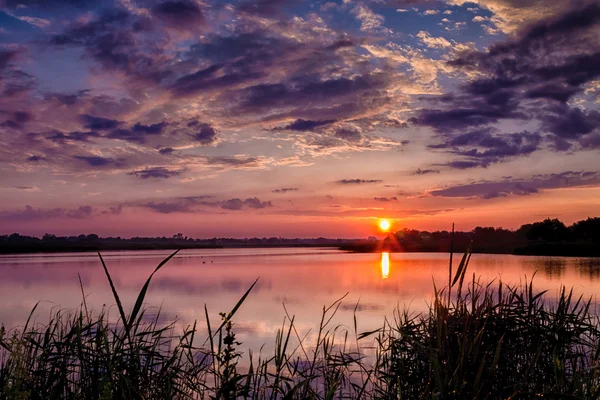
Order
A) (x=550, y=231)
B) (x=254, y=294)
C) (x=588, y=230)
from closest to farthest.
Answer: (x=254, y=294)
(x=588, y=230)
(x=550, y=231)

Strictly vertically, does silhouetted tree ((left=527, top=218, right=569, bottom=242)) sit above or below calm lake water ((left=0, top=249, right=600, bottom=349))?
above

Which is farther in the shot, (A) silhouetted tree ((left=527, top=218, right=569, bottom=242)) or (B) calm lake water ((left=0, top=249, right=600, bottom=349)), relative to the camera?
(A) silhouetted tree ((left=527, top=218, right=569, bottom=242))

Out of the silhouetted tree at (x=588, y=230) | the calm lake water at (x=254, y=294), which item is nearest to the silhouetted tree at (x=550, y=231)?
the silhouetted tree at (x=588, y=230)

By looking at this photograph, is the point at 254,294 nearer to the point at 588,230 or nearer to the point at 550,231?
the point at 588,230

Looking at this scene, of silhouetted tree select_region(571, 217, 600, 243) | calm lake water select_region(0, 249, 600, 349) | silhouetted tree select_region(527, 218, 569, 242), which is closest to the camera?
calm lake water select_region(0, 249, 600, 349)

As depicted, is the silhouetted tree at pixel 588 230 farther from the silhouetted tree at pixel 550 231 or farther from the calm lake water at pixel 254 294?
the calm lake water at pixel 254 294

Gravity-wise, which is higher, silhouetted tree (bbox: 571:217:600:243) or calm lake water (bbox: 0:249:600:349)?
silhouetted tree (bbox: 571:217:600:243)

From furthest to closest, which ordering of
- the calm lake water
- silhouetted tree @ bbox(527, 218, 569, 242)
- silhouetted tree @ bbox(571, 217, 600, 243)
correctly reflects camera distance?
silhouetted tree @ bbox(527, 218, 569, 242), silhouetted tree @ bbox(571, 217, 600, 243), the calm lake water

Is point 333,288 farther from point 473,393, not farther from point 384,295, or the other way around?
point 473,393

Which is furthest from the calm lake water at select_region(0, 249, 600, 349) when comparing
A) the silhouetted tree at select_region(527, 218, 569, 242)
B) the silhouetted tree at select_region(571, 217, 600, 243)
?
the silhouetted tree at select_region(527, 218, 569, 242)

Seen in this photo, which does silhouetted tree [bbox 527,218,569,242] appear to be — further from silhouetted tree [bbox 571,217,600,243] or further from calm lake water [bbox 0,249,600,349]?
calm lake water [bbox 0,249,600,349]

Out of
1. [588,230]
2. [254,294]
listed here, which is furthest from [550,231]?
[254,294]

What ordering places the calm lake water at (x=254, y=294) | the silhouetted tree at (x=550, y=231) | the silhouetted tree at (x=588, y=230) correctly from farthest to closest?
1. the silhouetted tree at (x=550, y=231)
2. the silhouetted tree at (x=588, y=230)
3. the calm lake water at (x=254, y=294)

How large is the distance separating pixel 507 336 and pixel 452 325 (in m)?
2.08
